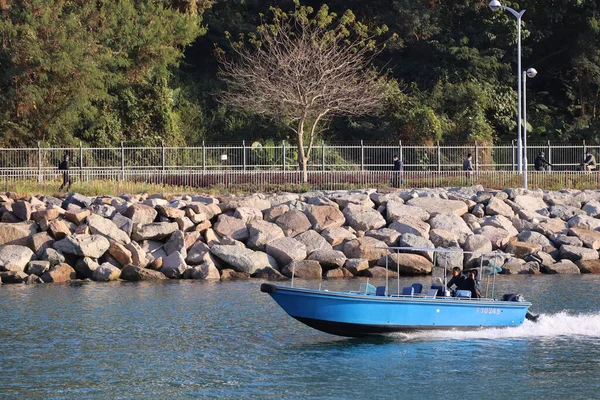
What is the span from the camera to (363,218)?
3744 cm

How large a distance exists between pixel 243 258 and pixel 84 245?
15.9 ft

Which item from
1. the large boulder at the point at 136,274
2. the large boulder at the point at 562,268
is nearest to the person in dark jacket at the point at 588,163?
the large boulder at the point at 562,268

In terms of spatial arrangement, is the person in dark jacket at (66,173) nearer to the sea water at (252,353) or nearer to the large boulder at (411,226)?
the sea water at (252,353)

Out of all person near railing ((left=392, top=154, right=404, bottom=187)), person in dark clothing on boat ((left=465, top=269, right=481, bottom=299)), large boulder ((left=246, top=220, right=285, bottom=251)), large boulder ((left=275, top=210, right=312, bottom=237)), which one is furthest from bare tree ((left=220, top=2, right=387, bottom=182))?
person in dark clothing on boat ((left=465, top=269, right=481, bottom=299))

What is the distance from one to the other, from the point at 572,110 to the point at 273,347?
138 ft

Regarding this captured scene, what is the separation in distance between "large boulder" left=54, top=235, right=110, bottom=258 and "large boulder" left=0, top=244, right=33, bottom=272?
36.3 inches

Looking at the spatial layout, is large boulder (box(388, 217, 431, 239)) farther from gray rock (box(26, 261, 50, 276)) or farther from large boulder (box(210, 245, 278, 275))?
gray rock (box(26, 261, 50, 276))

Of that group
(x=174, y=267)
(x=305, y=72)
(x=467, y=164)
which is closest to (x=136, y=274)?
(x=174, y=267)

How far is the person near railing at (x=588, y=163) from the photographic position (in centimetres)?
4838

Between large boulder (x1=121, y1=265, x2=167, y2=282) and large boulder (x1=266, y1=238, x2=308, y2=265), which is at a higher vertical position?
large boulder (x1=266, y1=238, x2=308, y2=265)

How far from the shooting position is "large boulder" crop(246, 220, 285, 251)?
3541 cm

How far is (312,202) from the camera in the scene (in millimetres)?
39188

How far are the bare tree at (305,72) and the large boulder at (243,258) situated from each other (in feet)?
38.6

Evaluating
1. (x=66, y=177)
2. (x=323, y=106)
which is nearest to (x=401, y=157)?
(x=323, y=106)
